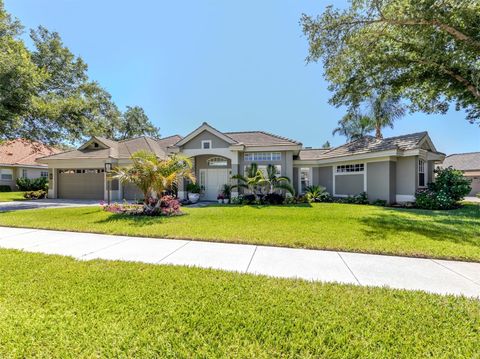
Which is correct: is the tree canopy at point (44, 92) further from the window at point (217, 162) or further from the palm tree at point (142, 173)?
the window at point (217, 162)

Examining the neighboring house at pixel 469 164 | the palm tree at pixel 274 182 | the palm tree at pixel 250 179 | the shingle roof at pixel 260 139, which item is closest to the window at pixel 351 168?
the shingle roof at pixel 260 139

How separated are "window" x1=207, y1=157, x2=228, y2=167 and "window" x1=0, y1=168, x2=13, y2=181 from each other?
25.2 meters

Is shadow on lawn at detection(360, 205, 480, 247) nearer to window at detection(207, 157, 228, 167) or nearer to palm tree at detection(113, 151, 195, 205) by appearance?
palm tree at detection(113, 151, 195, 205)

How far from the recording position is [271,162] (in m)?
16.0

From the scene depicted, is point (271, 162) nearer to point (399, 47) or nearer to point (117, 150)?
point (399, 47)

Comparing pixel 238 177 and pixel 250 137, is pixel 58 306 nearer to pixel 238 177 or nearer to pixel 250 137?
pixel 238 177

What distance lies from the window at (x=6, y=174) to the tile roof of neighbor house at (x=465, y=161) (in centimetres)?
5456

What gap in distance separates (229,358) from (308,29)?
12.4 metres

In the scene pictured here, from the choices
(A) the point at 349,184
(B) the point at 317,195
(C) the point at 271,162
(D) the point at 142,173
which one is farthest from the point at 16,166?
(A) the point at 349,184

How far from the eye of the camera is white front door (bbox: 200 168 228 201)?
17.2 meters

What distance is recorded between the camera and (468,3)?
26.4ft

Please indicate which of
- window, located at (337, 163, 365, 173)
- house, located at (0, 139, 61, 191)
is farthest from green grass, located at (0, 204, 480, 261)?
house, located at (0, 139, 61, 191)

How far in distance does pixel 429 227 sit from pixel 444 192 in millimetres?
7293

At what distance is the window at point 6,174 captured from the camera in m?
25.4
